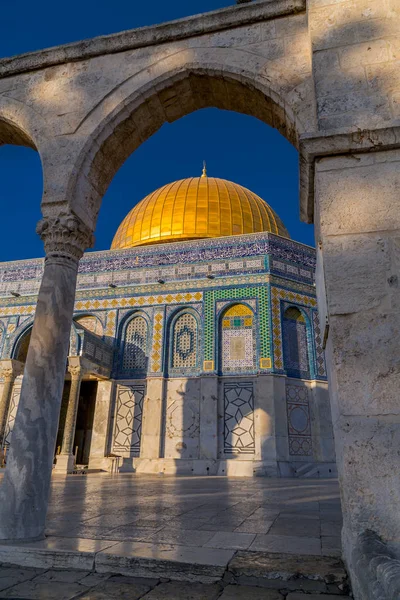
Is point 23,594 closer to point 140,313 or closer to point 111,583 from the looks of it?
point 111,583

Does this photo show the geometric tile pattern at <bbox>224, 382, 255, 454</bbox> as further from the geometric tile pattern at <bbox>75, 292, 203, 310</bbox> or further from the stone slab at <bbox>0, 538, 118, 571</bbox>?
the stone slab at <bbox>0, 538, 118, 571</bbox>

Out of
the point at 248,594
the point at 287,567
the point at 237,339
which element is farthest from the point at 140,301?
the point at 248,594

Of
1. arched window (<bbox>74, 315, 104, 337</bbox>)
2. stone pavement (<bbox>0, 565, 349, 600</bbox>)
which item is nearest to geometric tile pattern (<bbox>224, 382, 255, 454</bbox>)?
arched window (<bbox>74, 315, 104, 337</bbox>)

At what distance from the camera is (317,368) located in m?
13.5

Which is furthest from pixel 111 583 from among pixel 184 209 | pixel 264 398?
pixel 184 209

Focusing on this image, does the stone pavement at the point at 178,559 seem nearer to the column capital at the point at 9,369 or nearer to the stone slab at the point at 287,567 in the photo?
the stone slab at the point at 287,567

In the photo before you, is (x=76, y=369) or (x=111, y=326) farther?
(x=111, y=326)

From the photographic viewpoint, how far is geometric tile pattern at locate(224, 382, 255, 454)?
12.4 meters

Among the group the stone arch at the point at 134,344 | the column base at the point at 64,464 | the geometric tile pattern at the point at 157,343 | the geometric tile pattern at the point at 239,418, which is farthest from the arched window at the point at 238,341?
the column base at the point at 64,464

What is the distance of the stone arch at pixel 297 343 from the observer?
13.3 m

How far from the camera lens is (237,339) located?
13516mm

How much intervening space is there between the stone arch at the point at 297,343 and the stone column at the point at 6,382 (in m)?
8.75

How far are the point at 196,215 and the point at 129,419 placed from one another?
874 centimetres

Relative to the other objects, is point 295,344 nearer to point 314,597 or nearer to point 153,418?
point 153,418
